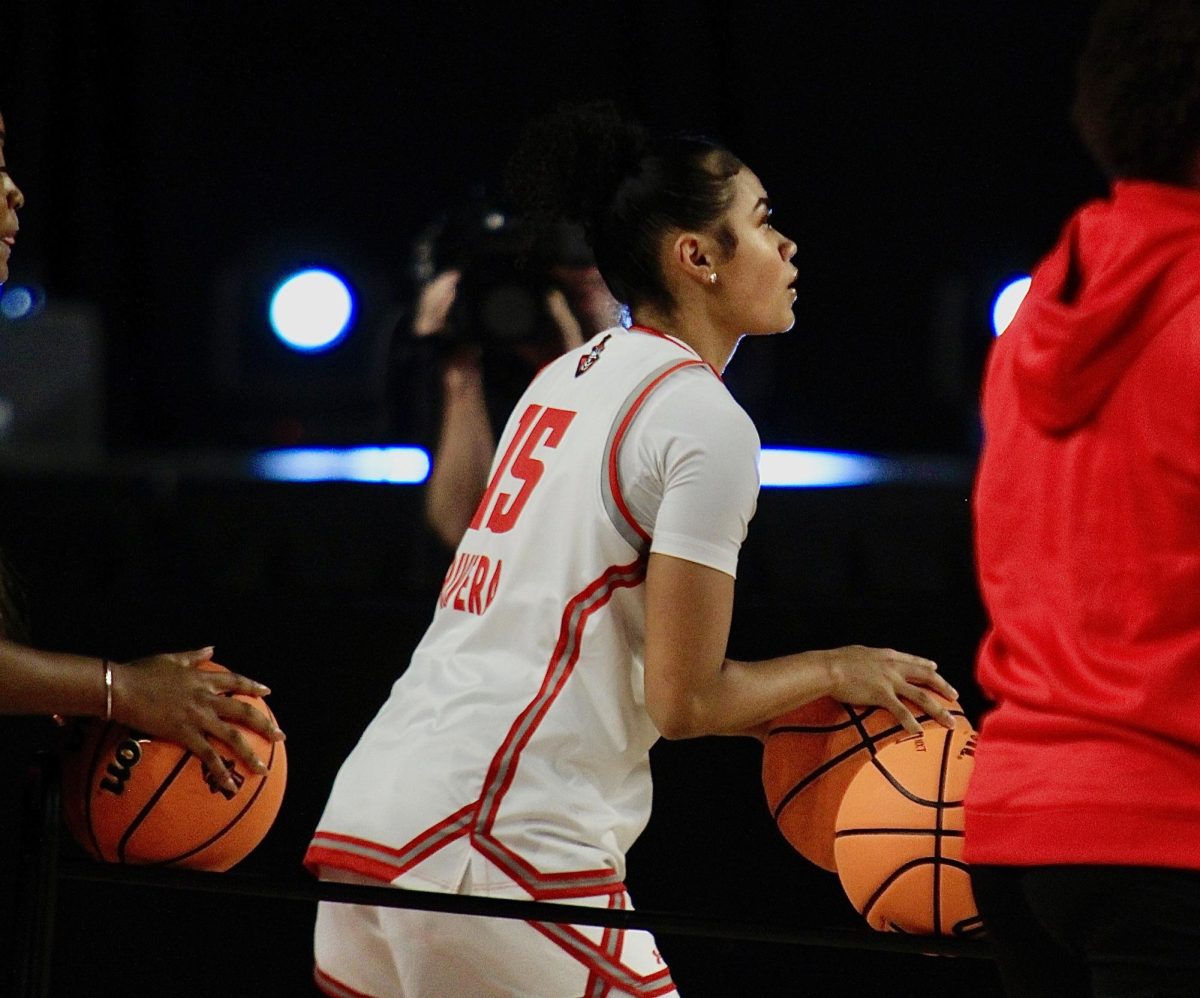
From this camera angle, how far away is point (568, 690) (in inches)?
76.2

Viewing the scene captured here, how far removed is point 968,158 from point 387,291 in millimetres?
2151

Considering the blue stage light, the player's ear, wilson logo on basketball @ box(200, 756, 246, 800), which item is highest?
the player's ear

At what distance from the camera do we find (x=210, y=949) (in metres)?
3.47

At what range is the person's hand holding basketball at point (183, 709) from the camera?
2133 mm

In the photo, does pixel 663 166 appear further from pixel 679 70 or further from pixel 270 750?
pixel 679 70

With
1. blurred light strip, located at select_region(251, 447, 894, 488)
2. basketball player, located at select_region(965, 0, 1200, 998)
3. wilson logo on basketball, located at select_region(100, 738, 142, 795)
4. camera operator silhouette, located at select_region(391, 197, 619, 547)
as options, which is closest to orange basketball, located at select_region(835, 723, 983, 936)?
basketball player, located at select_region(965, 0, 1200, 998)

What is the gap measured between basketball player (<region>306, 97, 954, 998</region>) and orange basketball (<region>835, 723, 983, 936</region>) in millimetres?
88

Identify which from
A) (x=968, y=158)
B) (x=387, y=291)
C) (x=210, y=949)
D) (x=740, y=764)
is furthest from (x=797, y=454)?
(x=210, y=949)

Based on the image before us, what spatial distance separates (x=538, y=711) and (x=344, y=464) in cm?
360

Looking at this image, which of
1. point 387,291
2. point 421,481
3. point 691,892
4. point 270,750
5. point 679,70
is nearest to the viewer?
point 270,750

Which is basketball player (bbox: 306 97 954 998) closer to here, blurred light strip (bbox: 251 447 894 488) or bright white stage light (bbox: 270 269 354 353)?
blurred light strip (bbox: 251 447 894 488)

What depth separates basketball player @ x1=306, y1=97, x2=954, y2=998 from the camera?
75.0 inches

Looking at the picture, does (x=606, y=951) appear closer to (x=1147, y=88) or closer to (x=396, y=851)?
(x=396, y=851)

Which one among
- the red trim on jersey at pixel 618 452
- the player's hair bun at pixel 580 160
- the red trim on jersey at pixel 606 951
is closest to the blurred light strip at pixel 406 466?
the player's hair bun at pixel 580 160
